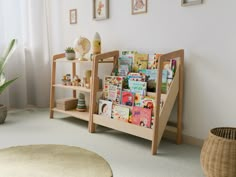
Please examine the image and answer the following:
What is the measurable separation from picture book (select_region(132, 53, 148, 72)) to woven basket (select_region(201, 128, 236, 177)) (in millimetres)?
976

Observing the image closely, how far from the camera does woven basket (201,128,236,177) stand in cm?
143

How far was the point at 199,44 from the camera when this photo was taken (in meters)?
2.06

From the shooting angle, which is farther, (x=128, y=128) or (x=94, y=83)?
(x=94, y=83)

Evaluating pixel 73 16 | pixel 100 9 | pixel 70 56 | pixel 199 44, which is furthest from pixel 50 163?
pixel 73 16

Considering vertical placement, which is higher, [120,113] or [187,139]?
[120,113]

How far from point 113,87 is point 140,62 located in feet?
Result: 1.06

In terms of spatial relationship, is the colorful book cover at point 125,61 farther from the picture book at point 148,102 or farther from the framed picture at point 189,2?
the framed picture at point 189,2

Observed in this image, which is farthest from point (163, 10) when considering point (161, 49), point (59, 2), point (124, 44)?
point (59, 2)

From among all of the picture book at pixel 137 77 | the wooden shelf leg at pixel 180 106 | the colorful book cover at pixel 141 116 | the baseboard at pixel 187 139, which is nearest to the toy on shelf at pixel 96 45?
the picture book at pixel 137 77

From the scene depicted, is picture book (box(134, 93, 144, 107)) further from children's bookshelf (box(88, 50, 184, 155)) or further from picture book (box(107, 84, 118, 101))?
picture book (box(107, 84, 118, 101))

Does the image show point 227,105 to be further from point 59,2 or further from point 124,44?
point 59,2

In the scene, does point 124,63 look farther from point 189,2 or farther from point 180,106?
point 189,2

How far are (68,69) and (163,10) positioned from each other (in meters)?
1.56

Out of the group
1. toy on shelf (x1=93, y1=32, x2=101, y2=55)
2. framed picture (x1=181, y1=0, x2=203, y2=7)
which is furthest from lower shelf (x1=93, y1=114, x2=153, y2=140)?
framed picture (x1=181, y1=0, x2=203, y2=7)
